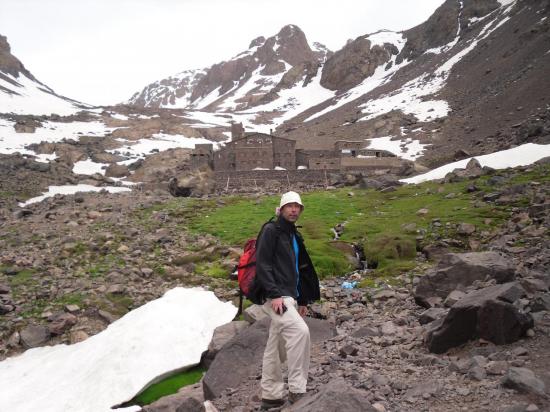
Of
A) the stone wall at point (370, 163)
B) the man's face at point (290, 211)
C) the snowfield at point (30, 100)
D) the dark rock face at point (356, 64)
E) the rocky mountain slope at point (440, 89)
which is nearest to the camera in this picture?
the man's face at point (290, 211)

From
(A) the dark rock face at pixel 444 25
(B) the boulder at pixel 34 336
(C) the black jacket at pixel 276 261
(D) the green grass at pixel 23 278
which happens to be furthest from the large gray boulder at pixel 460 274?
(A) the dark rock face at pixel 444 25

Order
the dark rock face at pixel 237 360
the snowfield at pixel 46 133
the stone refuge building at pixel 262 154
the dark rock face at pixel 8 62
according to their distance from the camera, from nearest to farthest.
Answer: the dark rock face at pixel 237 360, the stone refuge building at pixel 262 154, the snowfield at pixel 46 133, the dark rock face at pixel 8 62

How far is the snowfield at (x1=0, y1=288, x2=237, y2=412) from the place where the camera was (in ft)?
34.9

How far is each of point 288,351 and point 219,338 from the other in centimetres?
513

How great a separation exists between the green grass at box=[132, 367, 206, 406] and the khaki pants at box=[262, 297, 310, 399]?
4488 millimetres

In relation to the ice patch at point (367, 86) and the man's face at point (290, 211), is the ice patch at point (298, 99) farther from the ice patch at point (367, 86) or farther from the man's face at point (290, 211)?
the man's face at point (290, 211)

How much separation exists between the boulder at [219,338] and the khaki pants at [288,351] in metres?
4.02

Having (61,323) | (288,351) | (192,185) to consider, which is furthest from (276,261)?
(192,185)

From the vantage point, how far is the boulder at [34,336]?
14961mm

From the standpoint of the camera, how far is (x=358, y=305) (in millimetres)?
12984

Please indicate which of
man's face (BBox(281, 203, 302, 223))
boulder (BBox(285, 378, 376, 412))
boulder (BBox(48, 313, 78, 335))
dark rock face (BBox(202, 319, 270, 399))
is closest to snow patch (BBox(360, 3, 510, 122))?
boulder (BBox(48, 313, 78, 335))

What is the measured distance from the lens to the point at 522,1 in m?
122

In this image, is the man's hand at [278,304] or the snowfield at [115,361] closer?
the man's hand at [278,304]

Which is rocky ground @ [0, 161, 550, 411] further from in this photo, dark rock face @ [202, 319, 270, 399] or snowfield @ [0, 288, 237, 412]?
snowfield @ [0, 288, 237, 412]
